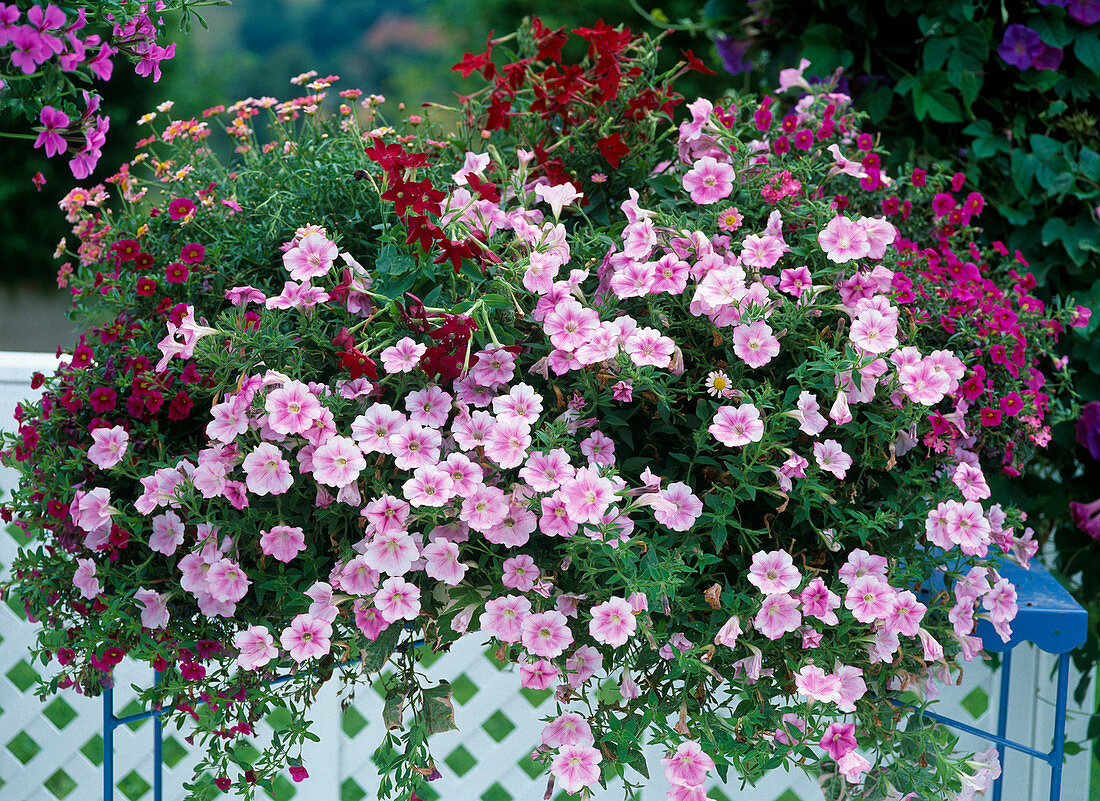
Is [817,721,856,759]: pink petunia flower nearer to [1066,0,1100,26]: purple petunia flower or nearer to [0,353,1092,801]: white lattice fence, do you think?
[0,353,1092,801]: white lattice fence

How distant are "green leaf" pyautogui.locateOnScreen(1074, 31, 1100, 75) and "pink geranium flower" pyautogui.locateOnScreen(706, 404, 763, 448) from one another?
1.22 metres

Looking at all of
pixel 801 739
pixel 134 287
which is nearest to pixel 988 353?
pixel 801 739

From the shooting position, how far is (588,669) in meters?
0.94

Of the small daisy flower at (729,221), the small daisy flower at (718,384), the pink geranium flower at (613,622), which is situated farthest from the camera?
the small daisy flower at (729,221)

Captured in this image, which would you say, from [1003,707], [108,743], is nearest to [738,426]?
[1003,707]

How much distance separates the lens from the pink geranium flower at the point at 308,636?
90 centimetres

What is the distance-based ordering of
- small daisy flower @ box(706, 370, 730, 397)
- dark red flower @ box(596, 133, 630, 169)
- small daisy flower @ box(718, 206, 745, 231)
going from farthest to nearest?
1. dark red flower @ box(596, 133, 630, 169)
2. small daisy flower @ box(718, 206, 745, 231)
3. small daisy flower @ box(706, 370, 730, 397)

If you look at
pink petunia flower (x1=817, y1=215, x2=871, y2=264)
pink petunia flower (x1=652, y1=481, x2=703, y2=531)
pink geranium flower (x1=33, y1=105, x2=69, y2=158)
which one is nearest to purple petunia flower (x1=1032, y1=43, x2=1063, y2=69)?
pink petunia flower (x1=817, y1=215, x2=871, y2=264)

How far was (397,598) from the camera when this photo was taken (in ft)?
2.87

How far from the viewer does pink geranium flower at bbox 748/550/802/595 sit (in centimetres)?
89

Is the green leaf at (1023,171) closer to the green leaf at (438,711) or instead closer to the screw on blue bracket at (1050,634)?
the screw on blue bracket at (1050,634)

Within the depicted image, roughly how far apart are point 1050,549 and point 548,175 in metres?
1.38

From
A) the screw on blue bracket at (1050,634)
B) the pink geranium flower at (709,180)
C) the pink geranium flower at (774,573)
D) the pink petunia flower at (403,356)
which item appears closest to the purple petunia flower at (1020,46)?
the pink geranium flower at (709,180)

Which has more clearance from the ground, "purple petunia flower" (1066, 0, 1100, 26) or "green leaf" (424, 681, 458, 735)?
"purple petunia flower" (1066, 0, 1100, 26)
